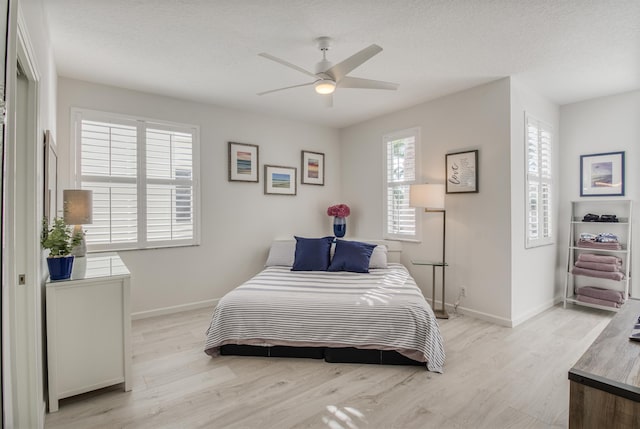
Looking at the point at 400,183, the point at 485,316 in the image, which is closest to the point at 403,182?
the point at 400,183

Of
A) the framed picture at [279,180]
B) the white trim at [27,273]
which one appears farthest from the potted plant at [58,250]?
the framed picture at [279,180]

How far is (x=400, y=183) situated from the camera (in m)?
4.55

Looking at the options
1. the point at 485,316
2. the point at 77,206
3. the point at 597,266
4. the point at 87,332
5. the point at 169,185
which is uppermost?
the point at 169,185

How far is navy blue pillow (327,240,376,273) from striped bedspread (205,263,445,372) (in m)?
0.78

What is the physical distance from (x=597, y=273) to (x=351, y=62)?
3.84 m

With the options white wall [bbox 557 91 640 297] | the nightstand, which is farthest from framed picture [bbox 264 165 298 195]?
white wall [bbox 557 91 640 297]

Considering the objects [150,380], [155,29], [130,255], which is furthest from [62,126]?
[150,380]

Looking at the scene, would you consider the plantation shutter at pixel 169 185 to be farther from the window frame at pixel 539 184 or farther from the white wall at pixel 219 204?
the window frame at pixel 539 184

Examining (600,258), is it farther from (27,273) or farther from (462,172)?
(27,273)

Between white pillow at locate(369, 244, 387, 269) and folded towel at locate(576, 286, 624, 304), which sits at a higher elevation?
white pillow at locate(369, 244, 387, 269)

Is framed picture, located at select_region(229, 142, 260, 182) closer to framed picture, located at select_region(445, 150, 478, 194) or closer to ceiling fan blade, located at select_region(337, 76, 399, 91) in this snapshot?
ceiling fan blade, located at select_region(337, 76, 399, 91)

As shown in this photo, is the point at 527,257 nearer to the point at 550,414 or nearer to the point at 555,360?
the point at 555,360

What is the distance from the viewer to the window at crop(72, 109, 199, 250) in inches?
137

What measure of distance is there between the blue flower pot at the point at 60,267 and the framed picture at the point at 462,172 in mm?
3730
